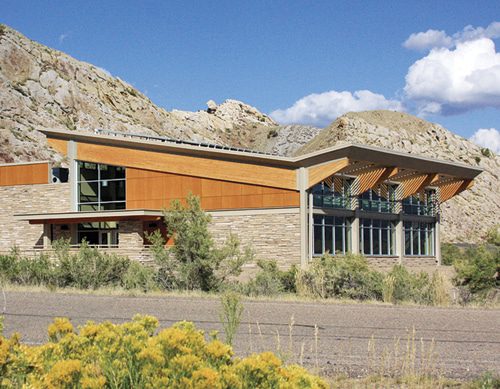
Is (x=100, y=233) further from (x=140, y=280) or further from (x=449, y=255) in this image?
(x=449, y=255)

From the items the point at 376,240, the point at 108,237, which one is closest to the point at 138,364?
the point at 108,237

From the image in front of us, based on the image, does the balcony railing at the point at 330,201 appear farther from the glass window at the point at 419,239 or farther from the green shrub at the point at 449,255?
the green shrub at the point at 449,255

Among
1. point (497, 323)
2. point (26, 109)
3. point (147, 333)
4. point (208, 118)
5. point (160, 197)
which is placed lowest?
point (497, 323)

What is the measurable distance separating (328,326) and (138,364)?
9.45 m

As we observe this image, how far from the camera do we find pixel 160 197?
38.4m

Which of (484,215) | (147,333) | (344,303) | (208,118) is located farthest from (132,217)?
(208,118)

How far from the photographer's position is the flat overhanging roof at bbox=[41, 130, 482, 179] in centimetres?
3375

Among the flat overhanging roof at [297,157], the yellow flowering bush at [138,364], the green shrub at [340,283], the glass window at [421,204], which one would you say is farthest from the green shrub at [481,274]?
the glass window at [421,204]

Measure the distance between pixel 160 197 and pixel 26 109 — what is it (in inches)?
1616

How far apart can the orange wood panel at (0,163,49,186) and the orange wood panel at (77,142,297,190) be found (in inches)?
108

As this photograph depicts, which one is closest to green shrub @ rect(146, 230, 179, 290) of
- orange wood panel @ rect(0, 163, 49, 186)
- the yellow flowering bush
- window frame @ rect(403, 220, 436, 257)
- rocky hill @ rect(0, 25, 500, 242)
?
the yellow flowering bush

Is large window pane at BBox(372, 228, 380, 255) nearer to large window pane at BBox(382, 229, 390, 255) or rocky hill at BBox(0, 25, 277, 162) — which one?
large window pane at BBox(382, 229, 390, 255)

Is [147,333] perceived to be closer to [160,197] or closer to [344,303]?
[344,303]

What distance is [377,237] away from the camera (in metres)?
40.4
